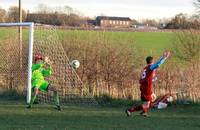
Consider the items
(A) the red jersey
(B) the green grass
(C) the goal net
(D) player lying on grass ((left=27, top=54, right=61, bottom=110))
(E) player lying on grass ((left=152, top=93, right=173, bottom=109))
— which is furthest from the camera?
(C) the goal net

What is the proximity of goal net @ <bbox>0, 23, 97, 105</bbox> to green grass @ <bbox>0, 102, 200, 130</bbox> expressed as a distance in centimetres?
208

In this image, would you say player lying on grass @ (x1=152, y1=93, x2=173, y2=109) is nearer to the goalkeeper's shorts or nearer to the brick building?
A: the goalkeeper's shorts

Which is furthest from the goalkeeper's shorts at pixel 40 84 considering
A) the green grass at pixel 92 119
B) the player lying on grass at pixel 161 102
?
the player lying on grass at pixel 161 102

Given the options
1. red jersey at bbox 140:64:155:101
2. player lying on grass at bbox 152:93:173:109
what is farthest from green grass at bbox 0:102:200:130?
red jersey at bbox 140:64:155:101

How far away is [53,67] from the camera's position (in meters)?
21.9

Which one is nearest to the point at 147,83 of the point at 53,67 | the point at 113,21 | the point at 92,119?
the point at 92,119

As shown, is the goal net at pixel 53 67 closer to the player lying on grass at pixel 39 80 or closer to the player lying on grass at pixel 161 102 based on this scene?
the player lying on grass at pixel 39 80

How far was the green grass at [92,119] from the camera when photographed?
47.0 ft

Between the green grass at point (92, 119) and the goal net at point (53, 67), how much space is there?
2082mm

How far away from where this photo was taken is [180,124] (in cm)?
1520

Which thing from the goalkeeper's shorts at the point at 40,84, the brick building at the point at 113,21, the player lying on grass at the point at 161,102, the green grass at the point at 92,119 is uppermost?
the brick building at the point at 113,21

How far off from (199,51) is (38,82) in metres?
9.76

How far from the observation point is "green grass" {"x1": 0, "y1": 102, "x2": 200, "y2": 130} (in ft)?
47.0

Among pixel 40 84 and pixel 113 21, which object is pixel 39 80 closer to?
pixel 40 84
